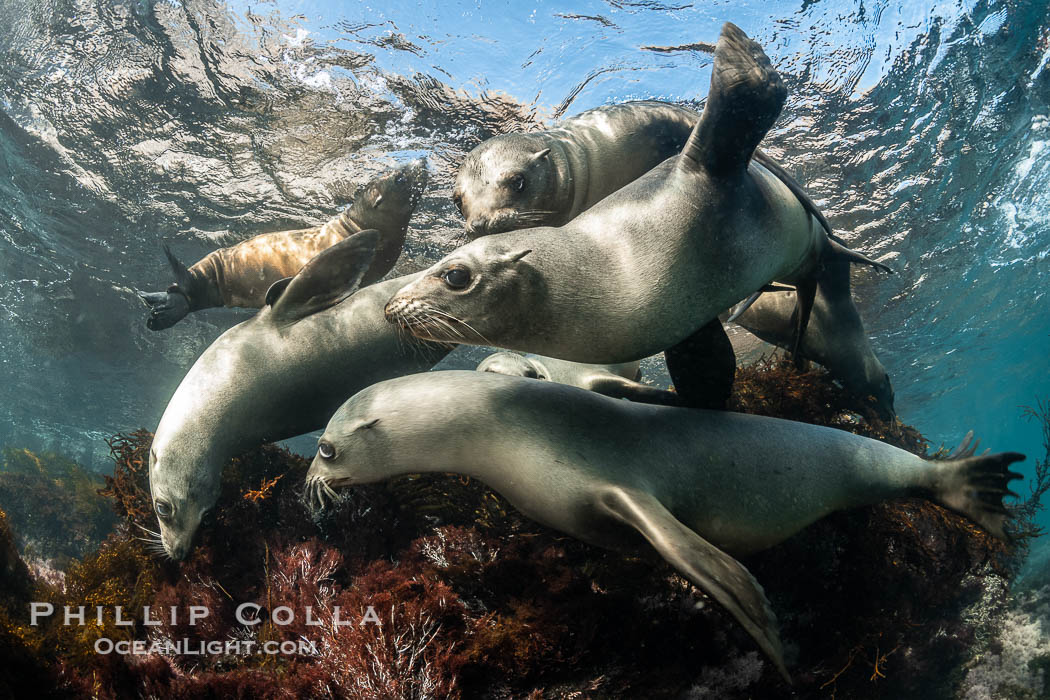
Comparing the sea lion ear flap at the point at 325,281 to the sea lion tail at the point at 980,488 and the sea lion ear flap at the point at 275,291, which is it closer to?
the sea lion ear flap at the point at 275,291

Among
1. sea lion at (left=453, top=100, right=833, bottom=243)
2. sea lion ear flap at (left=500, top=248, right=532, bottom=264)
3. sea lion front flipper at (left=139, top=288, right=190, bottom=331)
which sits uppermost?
sea lion at (left=453, top=100, right=833, bottom=243)

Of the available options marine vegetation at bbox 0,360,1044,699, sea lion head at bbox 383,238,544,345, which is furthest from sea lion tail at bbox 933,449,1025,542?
sea lion head at bbox 383,238,544,345

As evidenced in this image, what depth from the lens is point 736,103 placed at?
6.57 ft

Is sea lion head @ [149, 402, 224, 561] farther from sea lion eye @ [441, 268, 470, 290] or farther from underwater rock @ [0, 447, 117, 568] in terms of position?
underwater rock @ [0, 447, 117, 568]

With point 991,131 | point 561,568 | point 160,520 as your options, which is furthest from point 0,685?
point 991,131

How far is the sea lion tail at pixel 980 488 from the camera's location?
2.77 meters

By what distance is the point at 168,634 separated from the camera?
286 cm

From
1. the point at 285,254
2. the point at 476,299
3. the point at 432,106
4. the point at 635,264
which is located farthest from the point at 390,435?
the point at 432,106

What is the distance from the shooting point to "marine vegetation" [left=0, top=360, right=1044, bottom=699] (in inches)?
84.4

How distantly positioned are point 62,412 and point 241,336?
115 feet

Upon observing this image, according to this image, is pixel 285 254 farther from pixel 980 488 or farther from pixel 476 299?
pixel 980 488

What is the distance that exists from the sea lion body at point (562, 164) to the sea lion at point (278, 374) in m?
0.97

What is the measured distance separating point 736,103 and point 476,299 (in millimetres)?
1368

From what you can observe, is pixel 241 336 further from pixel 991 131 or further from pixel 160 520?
pixel 991 131
